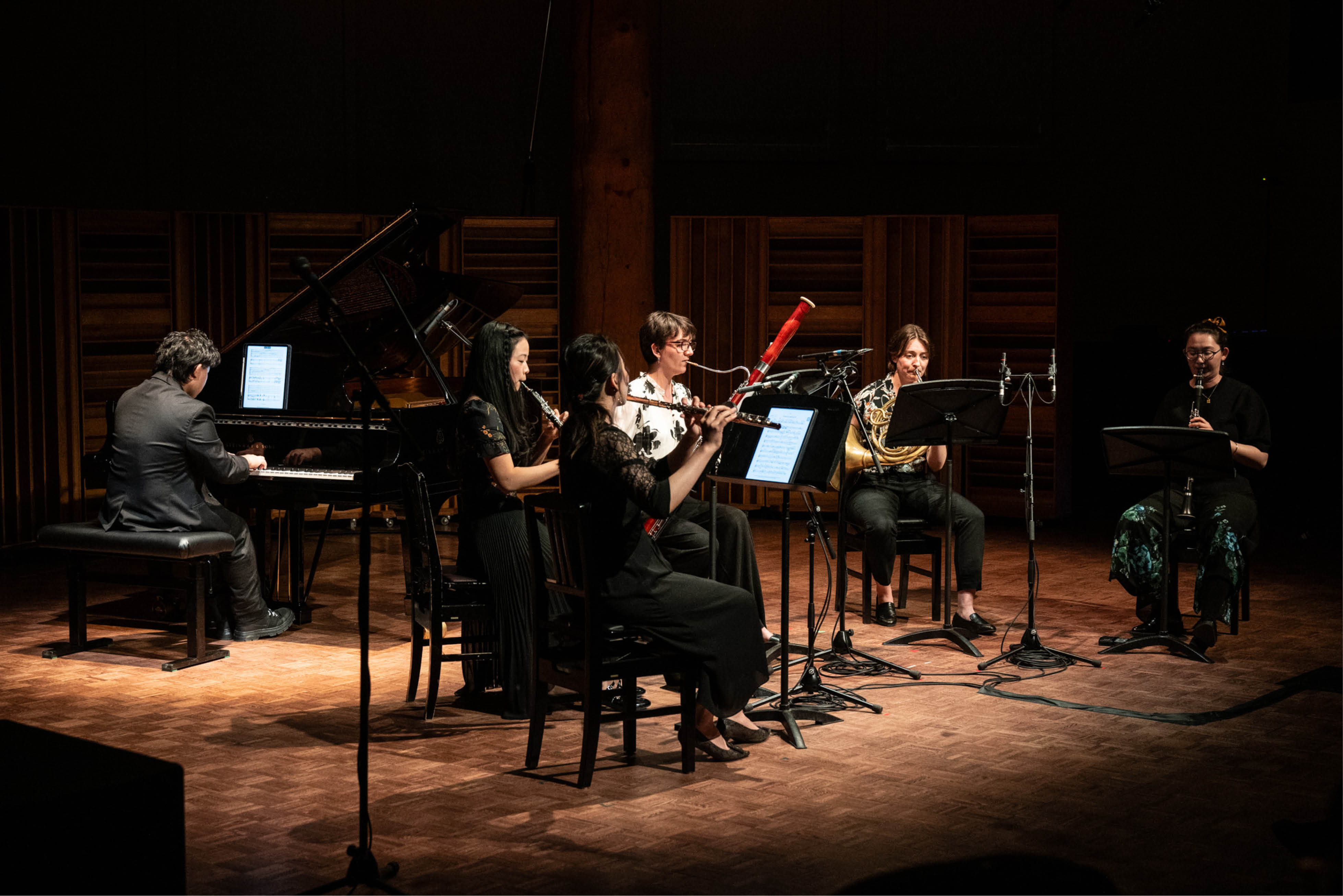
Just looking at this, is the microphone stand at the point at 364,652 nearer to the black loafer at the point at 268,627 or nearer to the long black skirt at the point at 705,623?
the long black skirt at the point at 705,623

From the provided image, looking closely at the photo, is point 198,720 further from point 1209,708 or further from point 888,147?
point 888,147

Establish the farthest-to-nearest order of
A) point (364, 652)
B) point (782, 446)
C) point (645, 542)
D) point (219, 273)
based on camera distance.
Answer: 1. point (219, 273)
2. point (782, 446)
3. point (645, 542)
4. point (364, 652)

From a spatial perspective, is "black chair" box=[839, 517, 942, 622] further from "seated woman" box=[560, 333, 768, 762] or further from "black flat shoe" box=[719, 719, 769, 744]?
"seated woman" box=[560, 333, 768, 762]

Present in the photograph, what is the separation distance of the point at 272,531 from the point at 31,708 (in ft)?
11.2

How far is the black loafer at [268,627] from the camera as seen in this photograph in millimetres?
5457

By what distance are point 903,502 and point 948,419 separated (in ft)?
2.55

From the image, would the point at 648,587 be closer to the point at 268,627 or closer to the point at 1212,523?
the point at 268,627

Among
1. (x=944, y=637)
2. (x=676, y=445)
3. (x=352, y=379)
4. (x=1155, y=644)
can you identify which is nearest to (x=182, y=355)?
(x=352, y=379)

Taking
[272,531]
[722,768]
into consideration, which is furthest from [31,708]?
[272,531]

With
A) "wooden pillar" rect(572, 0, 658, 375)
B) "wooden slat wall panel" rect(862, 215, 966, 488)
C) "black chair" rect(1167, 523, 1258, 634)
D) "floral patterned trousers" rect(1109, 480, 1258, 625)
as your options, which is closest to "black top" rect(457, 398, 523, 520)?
"floral patterned trousers" rect(1109, 480, 1258, 625)

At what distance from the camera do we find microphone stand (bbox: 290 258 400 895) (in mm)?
2785

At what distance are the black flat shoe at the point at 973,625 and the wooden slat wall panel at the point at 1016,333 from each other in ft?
9.36

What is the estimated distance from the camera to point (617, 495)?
356 centimetres

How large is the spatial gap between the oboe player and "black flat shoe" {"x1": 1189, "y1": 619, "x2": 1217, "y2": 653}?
1.68m
